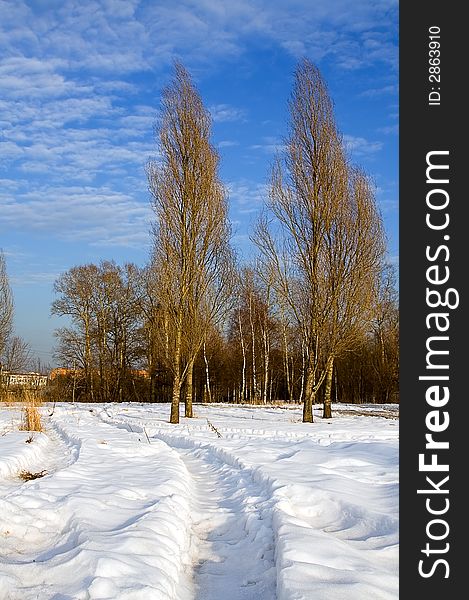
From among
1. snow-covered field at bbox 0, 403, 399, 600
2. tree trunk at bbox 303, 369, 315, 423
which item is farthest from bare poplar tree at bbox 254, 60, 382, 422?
snow-covered field at bbox 0, 403, 399, 600

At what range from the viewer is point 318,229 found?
1542cm

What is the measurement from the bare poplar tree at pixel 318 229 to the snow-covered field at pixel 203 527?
816 centimetres

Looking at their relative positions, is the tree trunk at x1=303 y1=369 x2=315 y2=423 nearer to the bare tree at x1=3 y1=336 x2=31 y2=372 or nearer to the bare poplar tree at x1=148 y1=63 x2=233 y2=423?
the bare poplar tree at x1=148 y1=63 x2=233 y2=423

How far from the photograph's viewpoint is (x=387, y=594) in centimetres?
270

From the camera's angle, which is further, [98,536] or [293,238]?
[293,238]

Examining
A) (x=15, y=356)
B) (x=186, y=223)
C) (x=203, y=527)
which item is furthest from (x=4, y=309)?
(x=203, y=527)

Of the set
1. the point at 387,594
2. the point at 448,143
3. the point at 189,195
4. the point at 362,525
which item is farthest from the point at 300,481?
the point at 189,195

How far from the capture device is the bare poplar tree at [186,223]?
1516 cm

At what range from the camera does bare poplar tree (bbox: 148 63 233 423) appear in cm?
1516

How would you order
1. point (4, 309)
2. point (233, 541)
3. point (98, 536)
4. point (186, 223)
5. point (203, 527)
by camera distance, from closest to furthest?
point (98, 536) → point (233, 541) → point (203, 527) → point (186, 223) → point (4, 309)

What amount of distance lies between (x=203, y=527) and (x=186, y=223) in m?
11.6

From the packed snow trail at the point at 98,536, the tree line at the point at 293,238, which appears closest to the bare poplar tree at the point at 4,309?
the tree line at the point at 293,238

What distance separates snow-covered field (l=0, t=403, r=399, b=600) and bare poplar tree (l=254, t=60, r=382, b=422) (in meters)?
8.16

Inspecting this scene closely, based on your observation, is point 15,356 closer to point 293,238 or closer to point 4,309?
point 4,309
